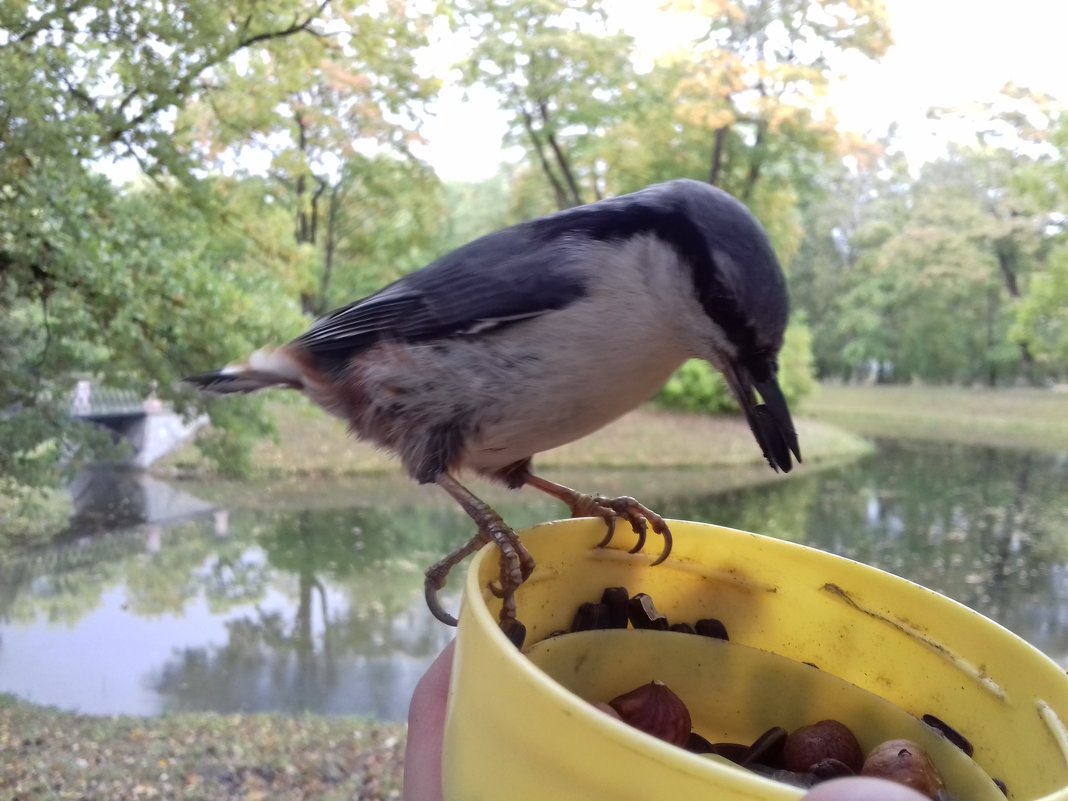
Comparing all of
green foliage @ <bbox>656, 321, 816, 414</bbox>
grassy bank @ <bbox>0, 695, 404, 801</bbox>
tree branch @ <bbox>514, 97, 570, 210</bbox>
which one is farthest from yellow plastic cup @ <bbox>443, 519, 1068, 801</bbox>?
green foliage @ <bbox>656, 321, 816, 414</bbox>

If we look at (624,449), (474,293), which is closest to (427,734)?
(474,293)

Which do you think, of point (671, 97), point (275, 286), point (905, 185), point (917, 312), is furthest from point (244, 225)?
point (917, 312)

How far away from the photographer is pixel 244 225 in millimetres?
3699

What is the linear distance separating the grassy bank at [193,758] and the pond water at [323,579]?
0.29 meters

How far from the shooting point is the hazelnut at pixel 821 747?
74 centimetres

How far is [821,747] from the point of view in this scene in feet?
2.47

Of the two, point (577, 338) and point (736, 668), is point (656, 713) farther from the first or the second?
point (577, 338)

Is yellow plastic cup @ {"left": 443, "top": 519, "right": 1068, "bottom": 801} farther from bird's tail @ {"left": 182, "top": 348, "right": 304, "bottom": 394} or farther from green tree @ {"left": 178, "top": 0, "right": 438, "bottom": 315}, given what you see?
green tree @ {"left": 178, "top": 0, "right": 438, "bottom": 315}

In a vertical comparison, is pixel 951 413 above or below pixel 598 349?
below

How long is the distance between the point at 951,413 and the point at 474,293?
23.7 ft

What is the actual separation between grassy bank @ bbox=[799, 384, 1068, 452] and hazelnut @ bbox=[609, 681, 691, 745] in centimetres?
642

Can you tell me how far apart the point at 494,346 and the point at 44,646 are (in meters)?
3.36

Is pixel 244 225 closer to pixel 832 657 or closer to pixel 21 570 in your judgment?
pixel 21 570

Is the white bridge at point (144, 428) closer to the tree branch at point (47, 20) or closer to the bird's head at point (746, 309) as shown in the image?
the tree branch at point (47, 20)
